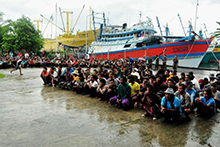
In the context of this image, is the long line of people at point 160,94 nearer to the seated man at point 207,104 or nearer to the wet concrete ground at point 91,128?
the seated man at point 207,104

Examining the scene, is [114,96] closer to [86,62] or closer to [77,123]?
[77,123]

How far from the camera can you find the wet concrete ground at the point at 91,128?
3.71m

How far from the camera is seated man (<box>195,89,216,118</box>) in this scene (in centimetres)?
498

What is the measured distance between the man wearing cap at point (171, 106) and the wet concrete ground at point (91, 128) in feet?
0.83

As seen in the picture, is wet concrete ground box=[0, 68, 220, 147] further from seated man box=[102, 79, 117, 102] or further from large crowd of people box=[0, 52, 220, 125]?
seated man box=[102, 79, 117, 102]

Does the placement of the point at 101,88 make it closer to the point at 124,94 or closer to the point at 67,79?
the point at 124,94

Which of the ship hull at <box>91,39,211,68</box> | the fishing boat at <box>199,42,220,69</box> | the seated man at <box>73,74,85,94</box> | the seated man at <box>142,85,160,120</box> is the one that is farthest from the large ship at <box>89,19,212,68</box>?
the seated man at <box>142,85,160,120</box>

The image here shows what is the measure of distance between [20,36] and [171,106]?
106 ft

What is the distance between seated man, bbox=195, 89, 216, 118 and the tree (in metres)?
31.6

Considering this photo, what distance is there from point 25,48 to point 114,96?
3064 centimetres

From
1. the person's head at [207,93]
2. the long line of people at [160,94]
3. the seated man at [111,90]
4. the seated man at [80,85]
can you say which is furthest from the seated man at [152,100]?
the seated man at [80,85]

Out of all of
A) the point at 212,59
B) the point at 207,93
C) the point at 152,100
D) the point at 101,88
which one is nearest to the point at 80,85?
the point at 101,88

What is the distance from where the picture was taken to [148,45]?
1126 inches

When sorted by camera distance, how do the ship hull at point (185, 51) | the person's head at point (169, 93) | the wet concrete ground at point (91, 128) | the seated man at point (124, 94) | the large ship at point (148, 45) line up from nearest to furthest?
the wet concrete ground at point (91, 128) → the person's head at point (169, 93) → the seated man at point (124, 94) → the ship hull at point (185, 51) → the large ship at point (148, 45)
